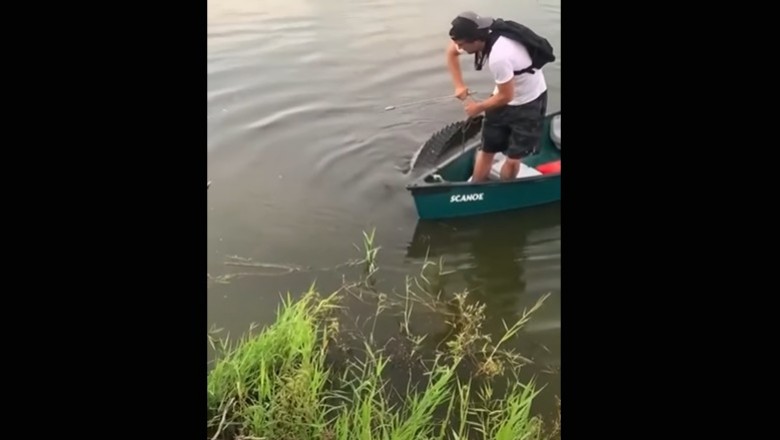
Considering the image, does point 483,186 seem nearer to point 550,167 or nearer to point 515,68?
point 550,167

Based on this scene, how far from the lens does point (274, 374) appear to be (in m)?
1.88

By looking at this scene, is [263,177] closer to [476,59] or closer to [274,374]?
[274,374]

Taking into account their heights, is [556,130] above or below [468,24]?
below

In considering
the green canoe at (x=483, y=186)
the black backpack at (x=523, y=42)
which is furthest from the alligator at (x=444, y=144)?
the black backpack at (x=523, y=42)

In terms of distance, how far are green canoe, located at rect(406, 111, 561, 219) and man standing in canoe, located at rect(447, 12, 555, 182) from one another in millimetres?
24

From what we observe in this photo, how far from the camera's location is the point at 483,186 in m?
2.00

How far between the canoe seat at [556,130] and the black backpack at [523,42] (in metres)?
0.13

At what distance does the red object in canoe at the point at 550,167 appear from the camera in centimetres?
198

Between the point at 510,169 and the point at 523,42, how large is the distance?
1.00 ft

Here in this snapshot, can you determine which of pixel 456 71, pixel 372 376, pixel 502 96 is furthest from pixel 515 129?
pixel 372 376

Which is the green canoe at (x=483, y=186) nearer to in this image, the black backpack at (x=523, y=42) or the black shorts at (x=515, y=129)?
the black shorts at (x=515, y=129)

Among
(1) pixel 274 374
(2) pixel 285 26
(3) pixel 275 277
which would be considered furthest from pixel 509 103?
(1) pixel 274 374

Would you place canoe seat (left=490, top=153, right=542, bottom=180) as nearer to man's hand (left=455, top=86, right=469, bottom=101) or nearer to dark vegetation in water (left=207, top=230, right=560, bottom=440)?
man's hand (left=455, top=86, right=469, bottom=101)

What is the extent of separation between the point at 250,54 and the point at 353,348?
29.4 inches
